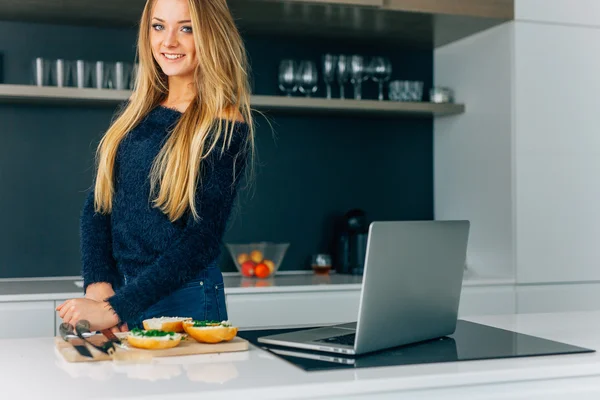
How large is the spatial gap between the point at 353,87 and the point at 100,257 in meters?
2.10

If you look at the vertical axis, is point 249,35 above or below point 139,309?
above

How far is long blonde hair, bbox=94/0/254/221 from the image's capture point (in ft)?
6.06

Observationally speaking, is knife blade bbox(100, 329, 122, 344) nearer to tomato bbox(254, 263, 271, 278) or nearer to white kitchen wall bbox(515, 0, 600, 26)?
tomato bbox(254, 263, 271, 278)

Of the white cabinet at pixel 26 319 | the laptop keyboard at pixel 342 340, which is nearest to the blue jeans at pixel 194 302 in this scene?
the laptop keyboard at pixel 342 340

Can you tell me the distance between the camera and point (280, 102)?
3291 millimetres

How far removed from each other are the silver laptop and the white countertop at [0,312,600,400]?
0.12m

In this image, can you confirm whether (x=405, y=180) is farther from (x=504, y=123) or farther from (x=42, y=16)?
(x=42, y=16)

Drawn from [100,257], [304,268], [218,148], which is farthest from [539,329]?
[304,268]

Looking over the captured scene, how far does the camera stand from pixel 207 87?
192 centimetres

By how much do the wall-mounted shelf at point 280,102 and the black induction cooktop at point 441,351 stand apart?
5.21 ft

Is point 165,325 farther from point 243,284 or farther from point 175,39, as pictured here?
point 243,284

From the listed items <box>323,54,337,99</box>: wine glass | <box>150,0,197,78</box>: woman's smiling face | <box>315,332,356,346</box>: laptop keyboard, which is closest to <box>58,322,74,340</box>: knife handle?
<box>315,332,356,346</box>: laptop keyboard

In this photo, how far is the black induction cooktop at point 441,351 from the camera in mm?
1439

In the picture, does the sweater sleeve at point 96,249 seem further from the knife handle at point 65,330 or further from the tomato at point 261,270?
the tomato at point 261,270
